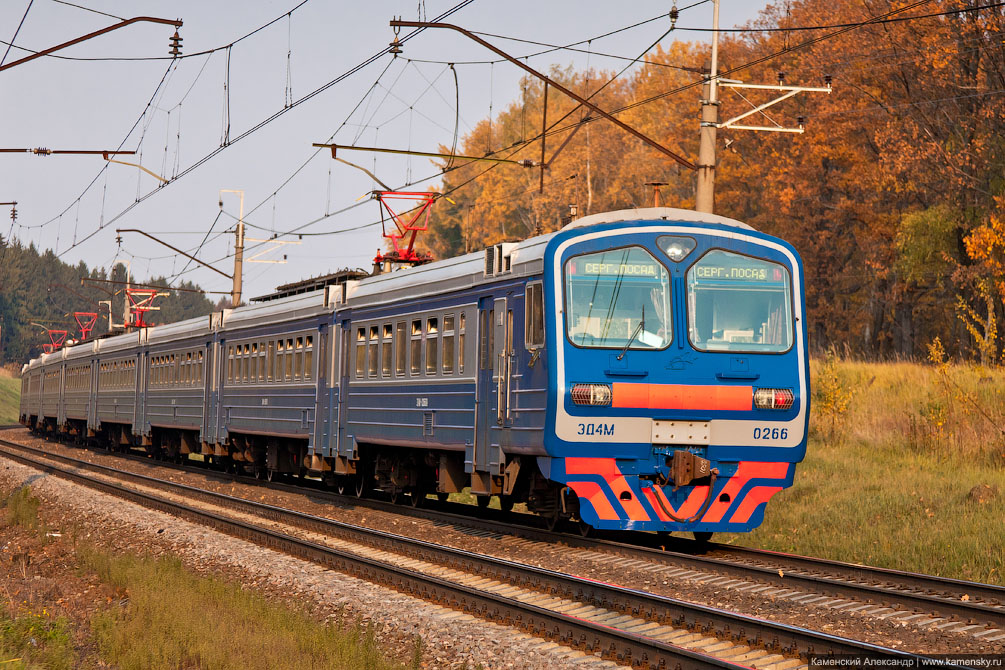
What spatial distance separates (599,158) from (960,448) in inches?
1992

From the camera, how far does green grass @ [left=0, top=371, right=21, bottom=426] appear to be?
84.7 meters

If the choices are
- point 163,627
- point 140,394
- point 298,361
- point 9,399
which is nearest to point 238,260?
point 140,394

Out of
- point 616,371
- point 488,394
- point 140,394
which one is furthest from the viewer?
point 140,394

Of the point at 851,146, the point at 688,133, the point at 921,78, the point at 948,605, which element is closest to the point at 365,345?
the point at 948,605

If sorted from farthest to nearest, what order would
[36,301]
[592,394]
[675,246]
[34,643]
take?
[36,301] → [675,246] → [592,394] → [34,643]

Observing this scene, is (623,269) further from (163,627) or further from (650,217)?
(163,627)

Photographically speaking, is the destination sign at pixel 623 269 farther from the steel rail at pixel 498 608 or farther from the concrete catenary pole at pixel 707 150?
the concrete catenary pole at pixel 707 150

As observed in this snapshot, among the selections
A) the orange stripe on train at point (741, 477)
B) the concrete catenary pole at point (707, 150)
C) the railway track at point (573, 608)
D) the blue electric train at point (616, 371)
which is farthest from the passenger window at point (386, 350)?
the orange stripe on train at point (741, 477)

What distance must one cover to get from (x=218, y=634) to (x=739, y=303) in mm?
6839

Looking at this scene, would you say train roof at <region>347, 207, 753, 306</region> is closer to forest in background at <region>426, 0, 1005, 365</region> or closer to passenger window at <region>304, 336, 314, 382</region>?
passenger window at <region>304, 336, 314, 382</region>

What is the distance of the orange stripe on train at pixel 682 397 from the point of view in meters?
12.4

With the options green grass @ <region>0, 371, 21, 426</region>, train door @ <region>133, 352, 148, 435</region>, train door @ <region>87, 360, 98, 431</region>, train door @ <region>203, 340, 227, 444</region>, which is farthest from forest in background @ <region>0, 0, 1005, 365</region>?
green grass @ <region>0, 371, 21, 426</region>

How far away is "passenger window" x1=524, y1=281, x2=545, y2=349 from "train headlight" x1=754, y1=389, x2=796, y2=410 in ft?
8.10

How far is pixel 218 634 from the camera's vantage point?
9.03 m
